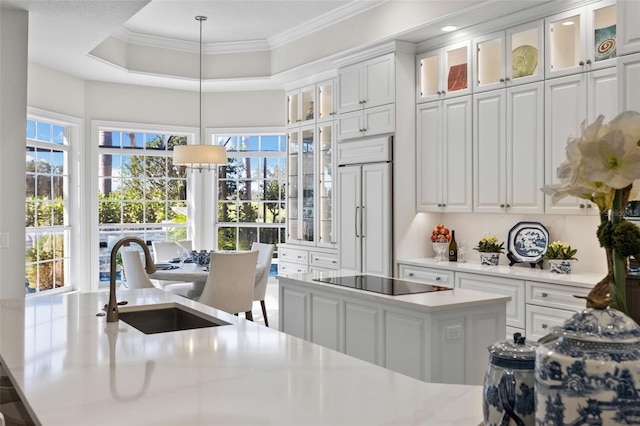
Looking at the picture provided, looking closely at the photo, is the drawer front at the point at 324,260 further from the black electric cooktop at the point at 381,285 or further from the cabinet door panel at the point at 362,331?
the cabinet door panel at the point at 362,331

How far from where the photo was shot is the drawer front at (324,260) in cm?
611

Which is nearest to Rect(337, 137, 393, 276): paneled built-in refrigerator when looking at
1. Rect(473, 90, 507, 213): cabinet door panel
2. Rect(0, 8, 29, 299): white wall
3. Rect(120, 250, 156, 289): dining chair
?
Rect(473, 90, 507, 213): cabinet door panel

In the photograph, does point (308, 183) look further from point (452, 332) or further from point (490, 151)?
point (452, 332)

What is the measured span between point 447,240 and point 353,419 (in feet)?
13.5

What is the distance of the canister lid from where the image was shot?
973 millimetres

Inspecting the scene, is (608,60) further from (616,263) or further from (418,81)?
(616,263)

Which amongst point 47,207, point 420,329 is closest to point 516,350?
point 420,329

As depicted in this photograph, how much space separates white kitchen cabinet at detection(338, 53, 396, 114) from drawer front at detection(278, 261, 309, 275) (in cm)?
192

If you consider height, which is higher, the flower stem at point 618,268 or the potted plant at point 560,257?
the flower stem at point 618,268

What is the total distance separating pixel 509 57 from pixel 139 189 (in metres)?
4.90

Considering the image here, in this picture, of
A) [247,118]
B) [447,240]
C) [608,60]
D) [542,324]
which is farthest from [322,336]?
[247,118]

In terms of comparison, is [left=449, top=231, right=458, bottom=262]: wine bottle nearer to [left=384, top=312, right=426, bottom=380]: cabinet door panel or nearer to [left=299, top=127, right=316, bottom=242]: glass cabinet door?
[left=299, top=127, right=316, bottom=242]: glass cabinet door

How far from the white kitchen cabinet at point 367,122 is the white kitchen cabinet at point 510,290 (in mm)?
1595

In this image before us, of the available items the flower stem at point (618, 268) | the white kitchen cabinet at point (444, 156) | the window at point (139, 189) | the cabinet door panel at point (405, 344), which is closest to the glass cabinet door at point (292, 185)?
the window at point (139, 189)
